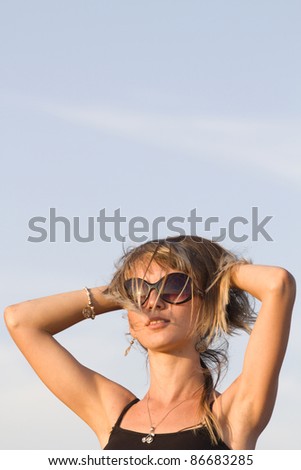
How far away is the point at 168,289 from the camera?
7316 millimetres

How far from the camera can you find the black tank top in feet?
23.0

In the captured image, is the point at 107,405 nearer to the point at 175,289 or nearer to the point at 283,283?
the point at 175,289

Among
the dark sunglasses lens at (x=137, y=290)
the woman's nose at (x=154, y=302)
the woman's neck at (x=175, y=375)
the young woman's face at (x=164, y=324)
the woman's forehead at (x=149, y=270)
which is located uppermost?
the woman's forehead at (x=149, y=270)

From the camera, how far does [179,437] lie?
708 cm

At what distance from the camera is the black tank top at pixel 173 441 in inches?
276

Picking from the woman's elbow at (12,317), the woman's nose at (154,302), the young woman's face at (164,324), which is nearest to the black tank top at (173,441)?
the young woman's face at (164,324)

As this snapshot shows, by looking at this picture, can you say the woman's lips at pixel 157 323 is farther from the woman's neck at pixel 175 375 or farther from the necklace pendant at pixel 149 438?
the necklace pendant at pixel 149 438

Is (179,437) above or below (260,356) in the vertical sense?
below

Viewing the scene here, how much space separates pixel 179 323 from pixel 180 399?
0.52 meters

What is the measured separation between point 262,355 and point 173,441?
84cm

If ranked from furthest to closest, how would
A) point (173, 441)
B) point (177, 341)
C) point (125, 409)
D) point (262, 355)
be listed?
point (125, 409), point (177, 341), point (173, 441), point (262, 355)

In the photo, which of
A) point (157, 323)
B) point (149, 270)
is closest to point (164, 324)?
point (157, 323)
